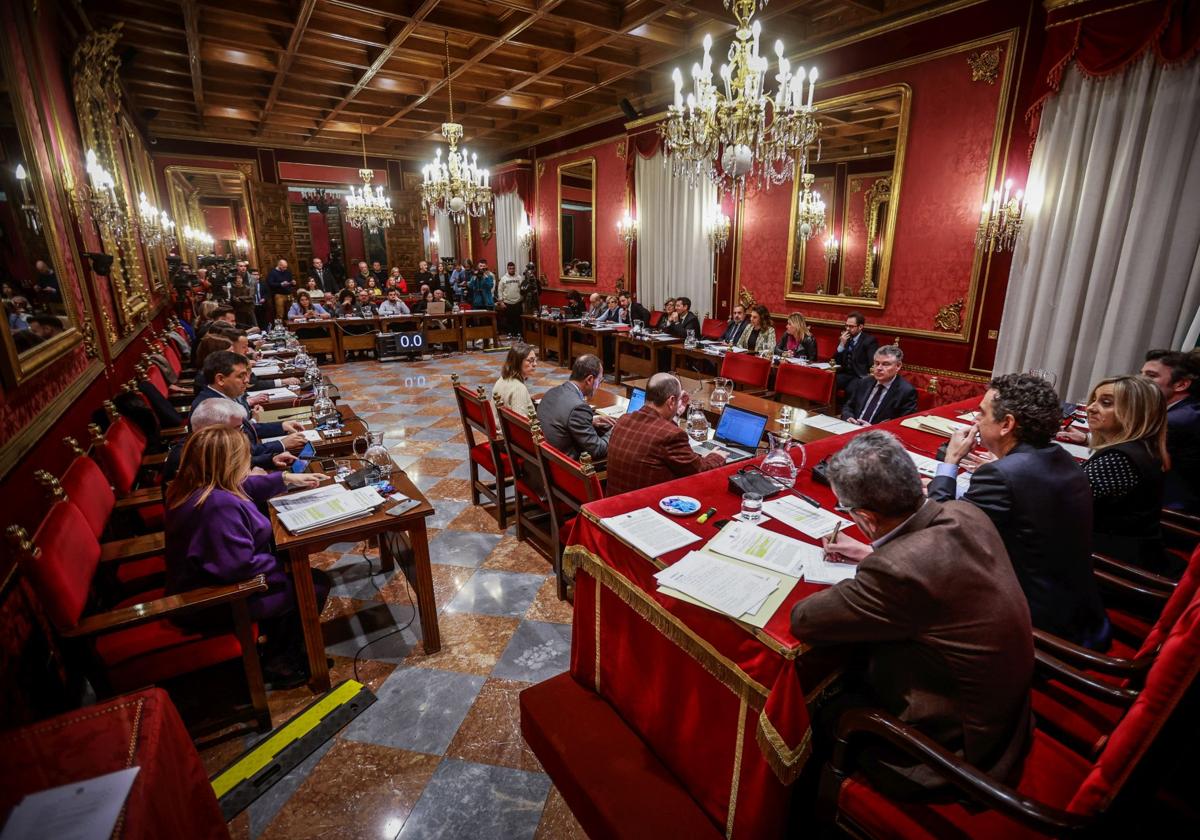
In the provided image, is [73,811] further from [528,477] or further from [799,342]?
[799,342]

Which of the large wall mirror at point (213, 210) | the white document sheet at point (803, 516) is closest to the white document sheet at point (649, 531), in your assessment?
the white document sheet at point (803, 516)

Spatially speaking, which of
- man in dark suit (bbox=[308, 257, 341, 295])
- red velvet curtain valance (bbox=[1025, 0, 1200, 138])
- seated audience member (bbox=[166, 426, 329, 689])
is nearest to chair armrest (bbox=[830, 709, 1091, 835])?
seated audience member (bbox=[166, 426, 329, 689])

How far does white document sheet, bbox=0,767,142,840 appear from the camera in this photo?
0.98 metres

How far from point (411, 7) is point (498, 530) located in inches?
202

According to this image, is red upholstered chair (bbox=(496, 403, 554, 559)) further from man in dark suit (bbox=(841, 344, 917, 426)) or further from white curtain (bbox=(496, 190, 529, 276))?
white curtain (bbox=(496, 190, 529, 276))

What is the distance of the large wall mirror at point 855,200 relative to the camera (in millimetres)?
5602

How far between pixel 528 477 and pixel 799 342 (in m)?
4.08

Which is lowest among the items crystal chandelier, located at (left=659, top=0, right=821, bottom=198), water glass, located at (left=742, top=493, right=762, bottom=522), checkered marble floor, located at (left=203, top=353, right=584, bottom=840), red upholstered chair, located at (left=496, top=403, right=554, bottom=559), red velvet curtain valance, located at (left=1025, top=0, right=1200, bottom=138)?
checkered marble floor, located at (left=203, top=353, right=584, bottom=840)

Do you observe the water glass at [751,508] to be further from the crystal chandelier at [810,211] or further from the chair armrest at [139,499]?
the crystal chandelier at [810,211]

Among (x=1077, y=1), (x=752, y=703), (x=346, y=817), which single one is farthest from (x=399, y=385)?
(x=1077, y=1)

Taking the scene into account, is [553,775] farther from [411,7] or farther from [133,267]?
[411,7]

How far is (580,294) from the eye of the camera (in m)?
10.6

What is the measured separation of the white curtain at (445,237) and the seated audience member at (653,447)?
13.3 metres

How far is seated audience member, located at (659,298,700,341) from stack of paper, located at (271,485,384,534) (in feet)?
18.4
